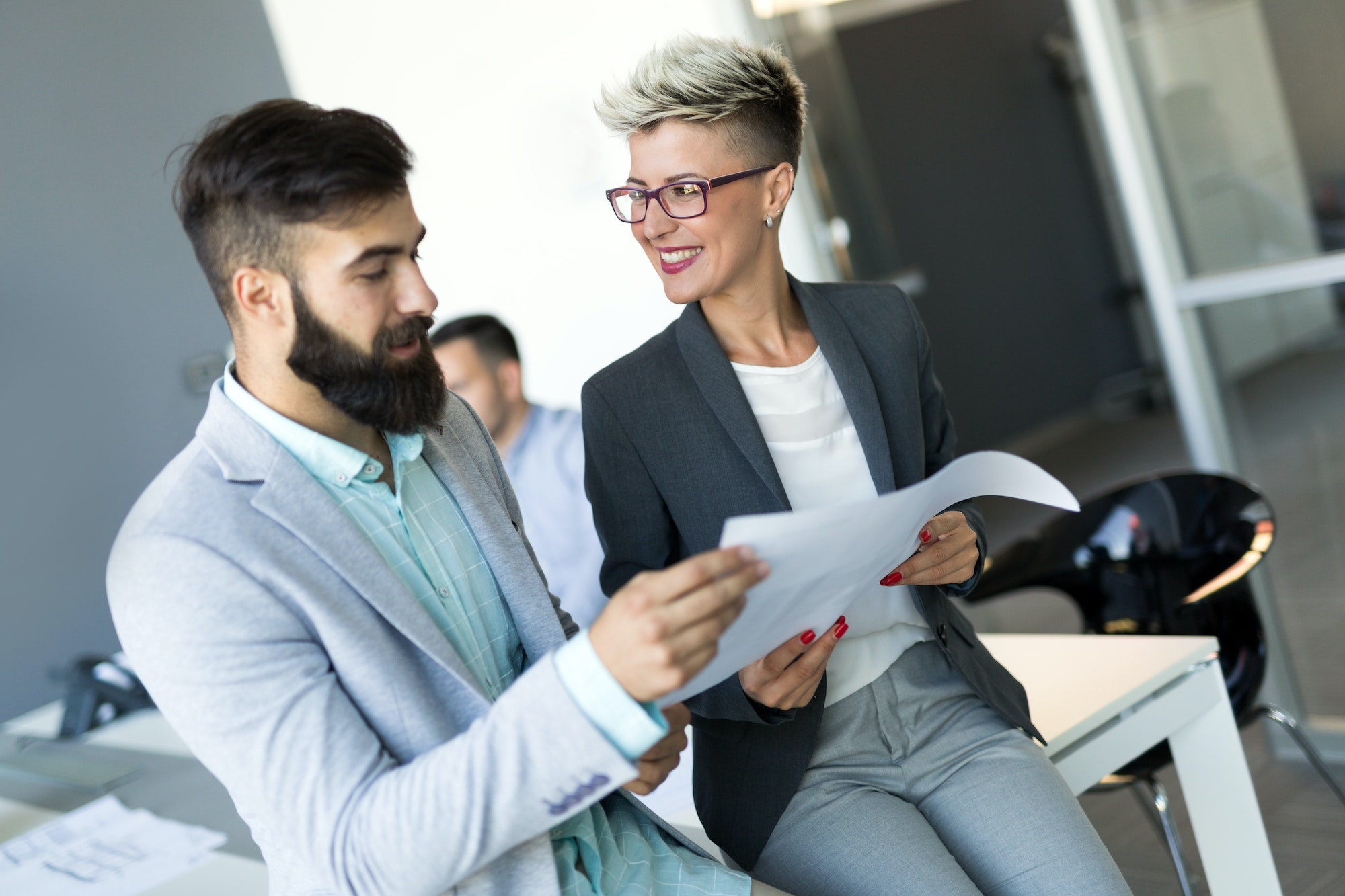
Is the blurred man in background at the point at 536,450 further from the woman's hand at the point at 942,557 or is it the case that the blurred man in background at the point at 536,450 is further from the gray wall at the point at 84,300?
the woman's hand at the point at 942,557

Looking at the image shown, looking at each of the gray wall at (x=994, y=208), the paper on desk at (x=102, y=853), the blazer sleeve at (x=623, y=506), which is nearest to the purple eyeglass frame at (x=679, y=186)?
the blazer sleeve at (x=623, y=506)

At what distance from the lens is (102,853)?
6.88 feet

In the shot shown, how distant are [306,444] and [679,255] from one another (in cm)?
63

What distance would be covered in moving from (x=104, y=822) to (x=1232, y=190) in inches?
116

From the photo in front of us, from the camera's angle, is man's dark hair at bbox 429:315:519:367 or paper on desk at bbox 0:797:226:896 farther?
man's dark hair at bbox 429:315:519:367

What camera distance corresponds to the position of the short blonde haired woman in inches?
60.7

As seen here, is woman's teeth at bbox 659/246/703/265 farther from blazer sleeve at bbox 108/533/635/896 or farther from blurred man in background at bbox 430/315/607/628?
blurred man in background at bbox 430/315/607/628

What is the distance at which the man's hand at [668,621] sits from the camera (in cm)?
101

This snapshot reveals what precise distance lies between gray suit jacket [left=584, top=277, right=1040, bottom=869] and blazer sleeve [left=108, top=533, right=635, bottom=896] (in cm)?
54

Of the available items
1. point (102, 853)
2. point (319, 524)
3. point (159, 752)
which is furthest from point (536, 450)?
point (319, 524)

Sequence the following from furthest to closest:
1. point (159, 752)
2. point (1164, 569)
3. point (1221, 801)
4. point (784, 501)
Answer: point (159, 752)
point (1164, 569)
point (1221, 801)
point (784, 501)

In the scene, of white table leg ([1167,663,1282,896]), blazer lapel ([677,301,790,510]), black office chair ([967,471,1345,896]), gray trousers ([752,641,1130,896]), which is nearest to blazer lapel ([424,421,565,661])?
blazer lapel ([677,301,790,510])

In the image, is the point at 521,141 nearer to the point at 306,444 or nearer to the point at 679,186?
the point at 679,186

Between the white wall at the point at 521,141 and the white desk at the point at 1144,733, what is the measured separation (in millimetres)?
2165
